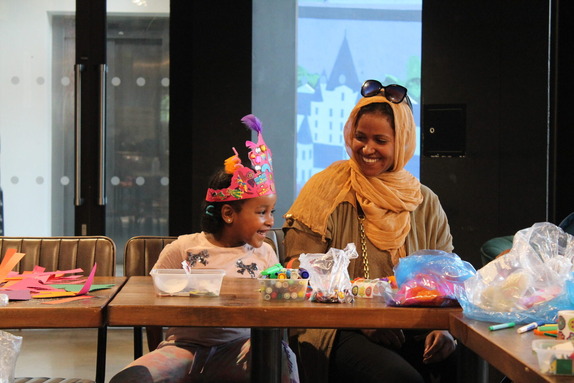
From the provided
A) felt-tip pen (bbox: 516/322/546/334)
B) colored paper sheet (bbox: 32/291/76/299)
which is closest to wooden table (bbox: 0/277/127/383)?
colored paper sheet (bbox: 32/291/76/299)

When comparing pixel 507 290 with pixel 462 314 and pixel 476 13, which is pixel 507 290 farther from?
pixel 476 13

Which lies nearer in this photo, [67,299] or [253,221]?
[67,299]

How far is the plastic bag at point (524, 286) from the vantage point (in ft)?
5.76

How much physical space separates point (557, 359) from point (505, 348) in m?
0.21

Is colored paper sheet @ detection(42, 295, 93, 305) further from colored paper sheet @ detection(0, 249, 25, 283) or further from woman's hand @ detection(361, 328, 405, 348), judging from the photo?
woman's hand @ detection(361, 328, 405, 348)

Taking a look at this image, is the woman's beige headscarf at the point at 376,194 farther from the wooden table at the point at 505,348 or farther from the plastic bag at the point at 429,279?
the wooden table at the point at 505,348

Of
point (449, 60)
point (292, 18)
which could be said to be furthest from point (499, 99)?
point (292, 18)

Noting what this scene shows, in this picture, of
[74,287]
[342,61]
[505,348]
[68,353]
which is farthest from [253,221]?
[342,61]

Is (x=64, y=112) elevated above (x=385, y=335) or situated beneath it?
elevated above

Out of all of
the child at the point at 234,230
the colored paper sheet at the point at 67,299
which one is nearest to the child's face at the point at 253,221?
the child at the point at 234,230

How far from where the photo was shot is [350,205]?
286 centimetres

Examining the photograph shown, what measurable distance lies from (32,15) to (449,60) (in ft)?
10.2

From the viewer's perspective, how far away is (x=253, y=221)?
271 cm

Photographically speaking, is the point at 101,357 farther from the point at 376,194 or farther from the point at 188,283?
the point at 376,194
